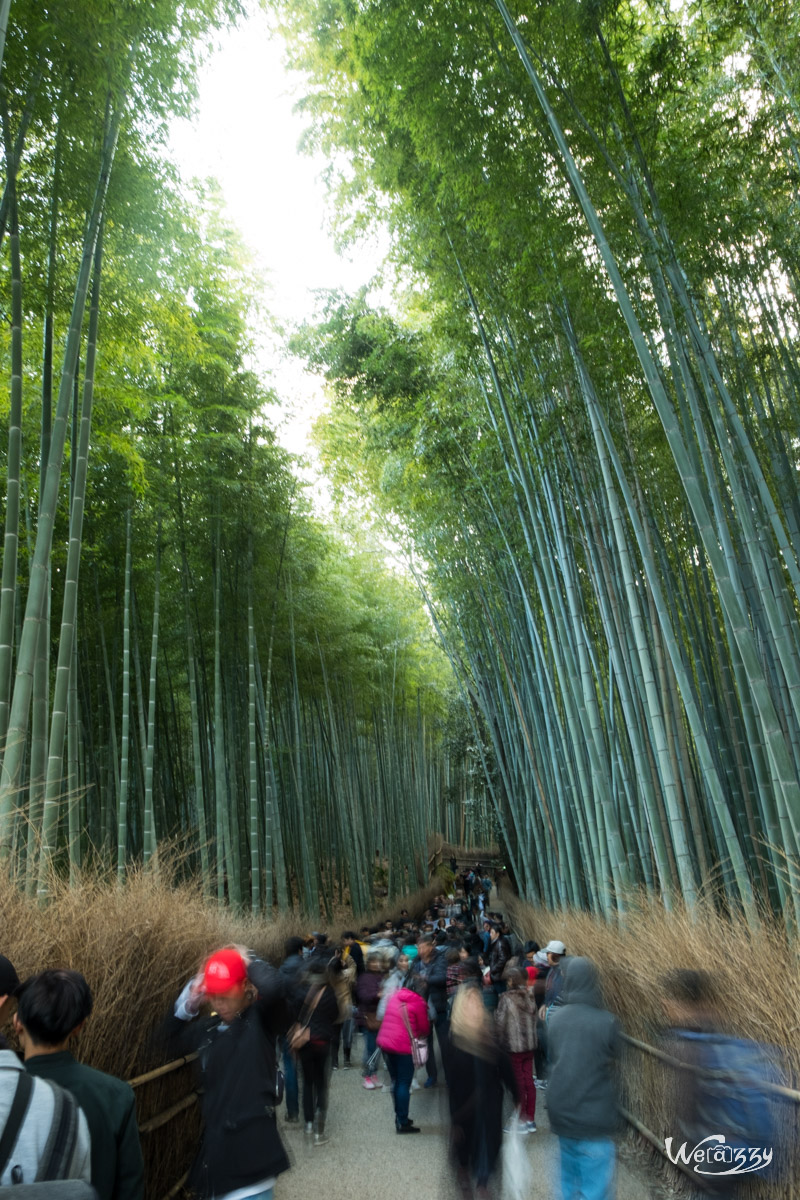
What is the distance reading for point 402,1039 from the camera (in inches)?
167

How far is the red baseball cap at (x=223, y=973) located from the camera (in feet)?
6.63

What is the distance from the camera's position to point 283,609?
32.2 feet

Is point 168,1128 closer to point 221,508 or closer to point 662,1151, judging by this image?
point 662,1151

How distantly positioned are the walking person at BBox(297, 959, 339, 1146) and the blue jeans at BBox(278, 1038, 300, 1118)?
→ 1.28 ft

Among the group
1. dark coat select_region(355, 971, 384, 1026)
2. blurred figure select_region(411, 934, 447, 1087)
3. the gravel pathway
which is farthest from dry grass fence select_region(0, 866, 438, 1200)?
dark coat select_region(355, 971, 384, 1026)

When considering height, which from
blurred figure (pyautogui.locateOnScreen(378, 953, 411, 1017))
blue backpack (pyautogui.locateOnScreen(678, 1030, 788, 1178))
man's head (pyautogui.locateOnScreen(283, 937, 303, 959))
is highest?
man's head (pyautogui.locateOnScreen(283, 937, 303, 959))

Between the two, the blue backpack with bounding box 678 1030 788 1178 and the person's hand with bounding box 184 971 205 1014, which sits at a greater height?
the person's hand with bounding box 184 971 205 1014

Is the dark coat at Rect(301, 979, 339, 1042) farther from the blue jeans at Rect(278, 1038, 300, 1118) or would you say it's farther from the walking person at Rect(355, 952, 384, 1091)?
the walking person at Rect(355, 952, 384, 1091)

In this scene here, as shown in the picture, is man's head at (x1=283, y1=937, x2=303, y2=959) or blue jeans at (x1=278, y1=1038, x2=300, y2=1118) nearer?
blue jeans at (x1=278, y1=1038, x2=300, y2=1118)

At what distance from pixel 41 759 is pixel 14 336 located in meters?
2.04

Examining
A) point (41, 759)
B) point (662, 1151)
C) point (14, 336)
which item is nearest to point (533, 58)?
point (14, 336)

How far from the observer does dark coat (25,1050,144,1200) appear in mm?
1347

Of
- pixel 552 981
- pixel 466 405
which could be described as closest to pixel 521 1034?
pixel 552 981

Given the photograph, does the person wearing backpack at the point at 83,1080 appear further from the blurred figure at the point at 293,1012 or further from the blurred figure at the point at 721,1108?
the blurred figure at the point at 293,1012
